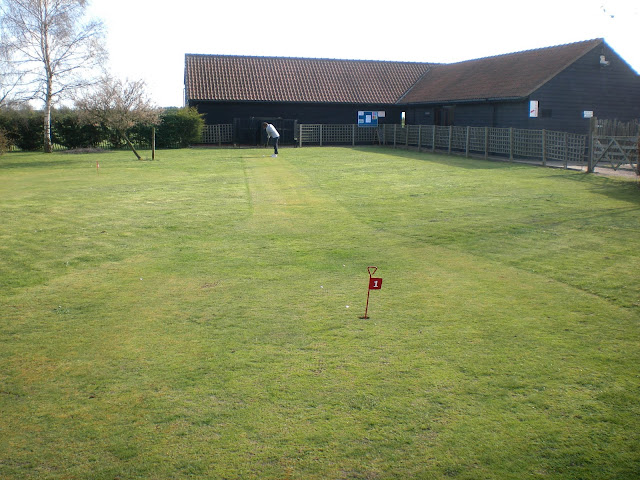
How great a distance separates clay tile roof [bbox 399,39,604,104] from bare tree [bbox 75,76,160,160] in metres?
16.1

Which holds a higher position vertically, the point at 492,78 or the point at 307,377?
the point at 492,78

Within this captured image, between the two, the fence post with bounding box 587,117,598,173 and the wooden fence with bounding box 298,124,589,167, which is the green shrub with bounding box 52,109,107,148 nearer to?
the wooden fence with bounding box 298,124,589,167

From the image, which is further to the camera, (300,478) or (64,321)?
(64,321)

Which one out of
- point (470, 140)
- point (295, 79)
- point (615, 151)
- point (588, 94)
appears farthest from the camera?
point (295, 79)

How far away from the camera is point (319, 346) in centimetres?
533

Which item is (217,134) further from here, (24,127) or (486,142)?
(486,142)

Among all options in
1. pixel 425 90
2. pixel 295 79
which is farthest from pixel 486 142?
pixel 295 79

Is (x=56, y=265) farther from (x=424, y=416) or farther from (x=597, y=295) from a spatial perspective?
(x=597, y=295)

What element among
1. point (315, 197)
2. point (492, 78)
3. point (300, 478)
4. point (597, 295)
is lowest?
point (300, 478)

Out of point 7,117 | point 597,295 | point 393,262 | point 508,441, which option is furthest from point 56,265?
point 7,117

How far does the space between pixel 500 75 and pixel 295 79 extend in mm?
13996

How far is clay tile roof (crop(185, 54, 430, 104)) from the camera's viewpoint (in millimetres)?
35656

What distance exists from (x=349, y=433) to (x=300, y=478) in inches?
22.4

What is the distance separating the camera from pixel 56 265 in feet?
26.6
